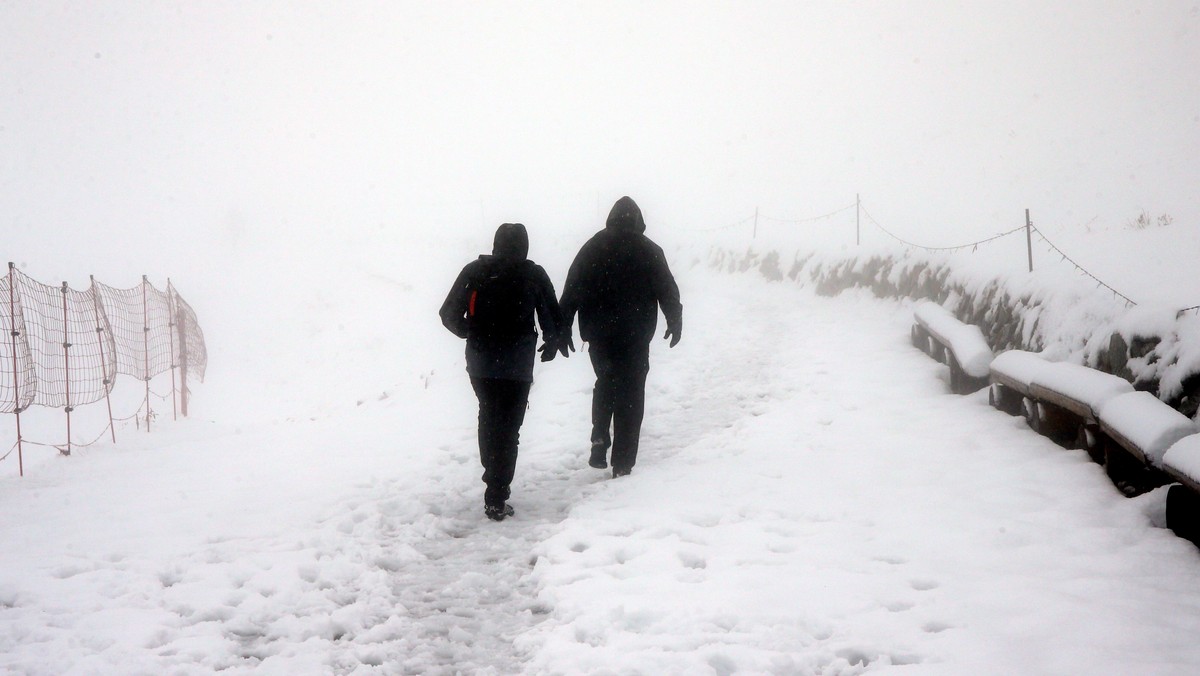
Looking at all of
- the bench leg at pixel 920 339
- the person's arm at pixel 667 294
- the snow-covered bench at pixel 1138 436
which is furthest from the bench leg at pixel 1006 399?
the person's arm at pixel 667 294

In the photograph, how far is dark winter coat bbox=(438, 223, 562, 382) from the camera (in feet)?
17.1

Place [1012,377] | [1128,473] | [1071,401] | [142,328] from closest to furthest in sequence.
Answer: [1128,473] → [1071,401] → [1012,377] → [142,328]

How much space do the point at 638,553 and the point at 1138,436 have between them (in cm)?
298

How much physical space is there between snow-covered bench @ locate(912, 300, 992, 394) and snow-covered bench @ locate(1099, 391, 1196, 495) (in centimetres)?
232

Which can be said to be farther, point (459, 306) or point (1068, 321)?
point (1068, 321)

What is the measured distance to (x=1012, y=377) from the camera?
20.0 ft

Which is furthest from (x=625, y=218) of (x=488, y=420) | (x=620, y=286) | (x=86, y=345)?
(x=86, y=345)

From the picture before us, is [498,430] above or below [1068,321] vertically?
below

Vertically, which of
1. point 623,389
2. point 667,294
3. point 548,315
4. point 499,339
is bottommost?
point 623,389

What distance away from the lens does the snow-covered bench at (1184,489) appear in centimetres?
351

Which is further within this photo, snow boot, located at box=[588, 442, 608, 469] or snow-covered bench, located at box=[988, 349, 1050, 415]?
snow boot, located at box=[588, 442, 608, 469]

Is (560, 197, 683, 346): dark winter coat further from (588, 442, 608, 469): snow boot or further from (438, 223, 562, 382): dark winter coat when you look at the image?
(588, 442, 608, 469): snow boot

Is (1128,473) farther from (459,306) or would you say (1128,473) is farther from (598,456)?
(459,306)

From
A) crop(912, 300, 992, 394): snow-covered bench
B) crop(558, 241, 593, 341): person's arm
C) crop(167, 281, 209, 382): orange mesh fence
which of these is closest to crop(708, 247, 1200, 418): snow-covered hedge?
crop(912, 300, 992, 394): snow-covered bench
